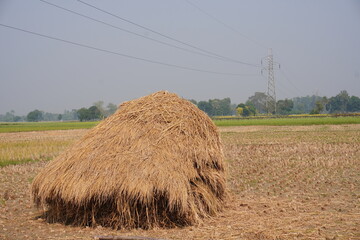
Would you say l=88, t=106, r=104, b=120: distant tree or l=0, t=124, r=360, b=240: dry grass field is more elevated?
l=88, t=106, r=104, b=120: distant tree

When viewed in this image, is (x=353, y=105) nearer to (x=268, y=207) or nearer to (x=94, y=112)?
(x=94, y=112)

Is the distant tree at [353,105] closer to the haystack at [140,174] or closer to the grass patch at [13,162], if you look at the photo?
the grass patch at [13,162]

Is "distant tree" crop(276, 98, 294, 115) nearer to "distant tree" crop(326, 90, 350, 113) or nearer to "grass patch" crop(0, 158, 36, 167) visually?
"distant tree" crop(326, 90, 350, 113)

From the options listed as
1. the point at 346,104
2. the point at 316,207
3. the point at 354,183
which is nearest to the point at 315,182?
the point at 354,183

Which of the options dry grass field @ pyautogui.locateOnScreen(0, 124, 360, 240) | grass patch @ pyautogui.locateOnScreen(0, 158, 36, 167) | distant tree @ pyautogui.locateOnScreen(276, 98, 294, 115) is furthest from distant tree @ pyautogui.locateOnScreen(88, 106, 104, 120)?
dry grass field @ pyautogui.locateOnScreen(0, 124, 360, 240)

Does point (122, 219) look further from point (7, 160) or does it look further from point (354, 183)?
point (7, 160)

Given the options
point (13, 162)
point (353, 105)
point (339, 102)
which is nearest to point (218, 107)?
point (339, 102)

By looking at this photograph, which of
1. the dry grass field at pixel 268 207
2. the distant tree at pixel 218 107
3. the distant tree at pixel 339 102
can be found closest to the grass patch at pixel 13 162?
the dry grass field at pixel 268 207

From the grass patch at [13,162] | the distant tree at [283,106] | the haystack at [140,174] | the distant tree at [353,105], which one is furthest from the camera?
the distant tree at [353,105]

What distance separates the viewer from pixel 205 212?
28.9 feet

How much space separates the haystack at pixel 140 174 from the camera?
26.0ft

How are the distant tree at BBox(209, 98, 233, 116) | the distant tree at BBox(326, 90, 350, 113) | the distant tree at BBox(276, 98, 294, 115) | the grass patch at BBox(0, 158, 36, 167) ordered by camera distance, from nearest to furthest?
the grass patch at BBox(0, 158, 36, 167) < the distant tree at BBox(276, 98, 294, 115) < the distant tree at BBox(209, 98, 233, 116) < the distant tree at BBox(326, 90, 350, 113)

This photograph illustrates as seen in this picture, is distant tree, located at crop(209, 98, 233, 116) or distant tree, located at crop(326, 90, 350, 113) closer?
distant tree, located at crop(209, 98, 233, 116)

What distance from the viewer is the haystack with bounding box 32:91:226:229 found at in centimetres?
791
